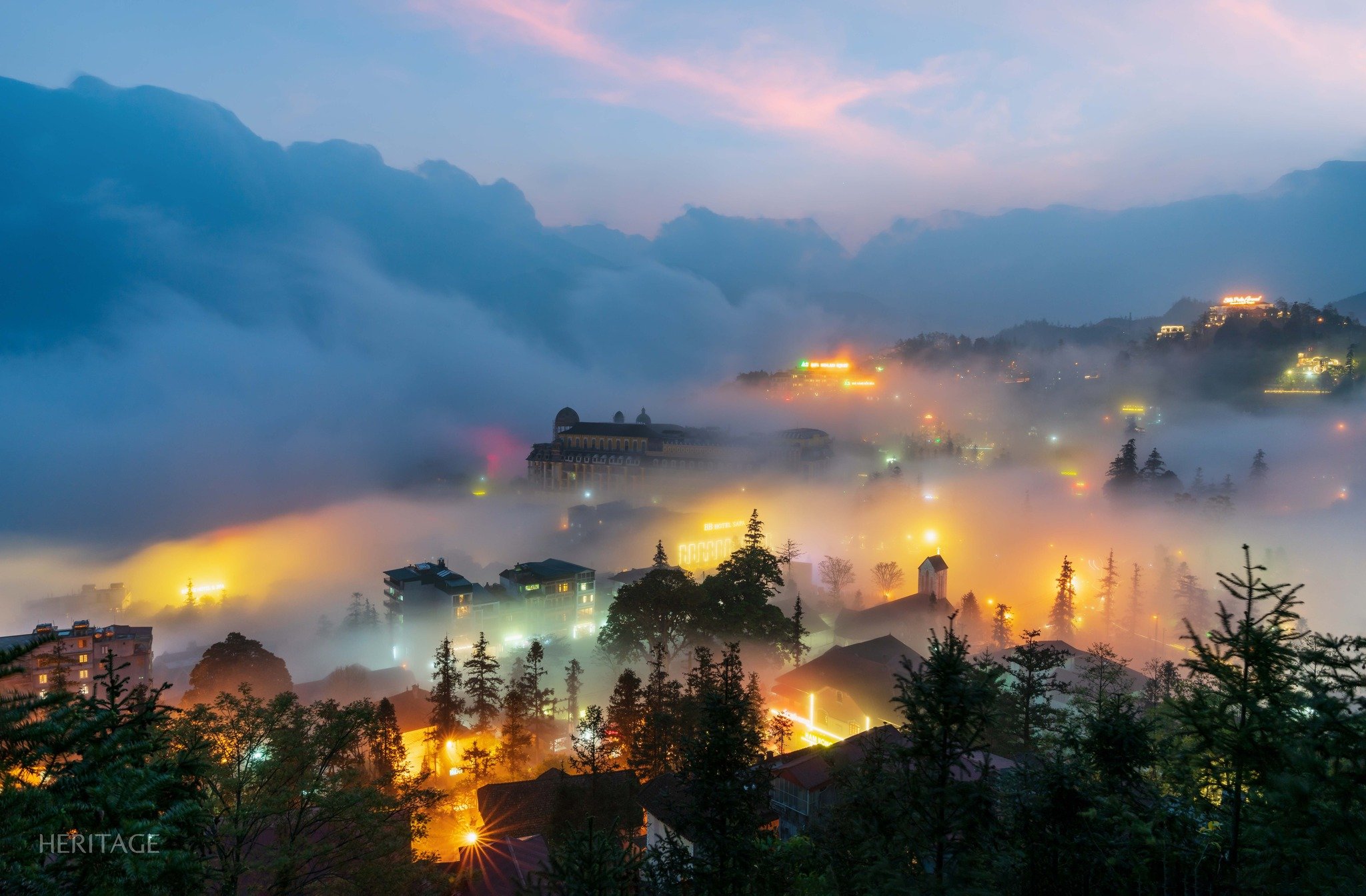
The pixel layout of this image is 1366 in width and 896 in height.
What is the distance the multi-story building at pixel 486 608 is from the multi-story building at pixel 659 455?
37.0 meters

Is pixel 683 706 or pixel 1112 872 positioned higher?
pixel 1112 872

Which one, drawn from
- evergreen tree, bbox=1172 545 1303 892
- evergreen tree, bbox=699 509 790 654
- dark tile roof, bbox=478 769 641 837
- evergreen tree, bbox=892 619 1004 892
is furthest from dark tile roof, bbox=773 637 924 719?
evergreen tree, bbox=892 619 1004 892

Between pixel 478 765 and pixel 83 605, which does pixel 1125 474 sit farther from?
pixel 83 605

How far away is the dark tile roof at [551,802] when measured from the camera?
18703 millimetres

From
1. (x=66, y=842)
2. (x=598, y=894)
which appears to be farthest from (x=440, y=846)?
(x=66, y=842)

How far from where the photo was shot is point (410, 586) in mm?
48844

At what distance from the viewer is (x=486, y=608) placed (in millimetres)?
48312

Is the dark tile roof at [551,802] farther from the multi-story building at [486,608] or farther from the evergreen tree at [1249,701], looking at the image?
the multi-story building at [486,608]

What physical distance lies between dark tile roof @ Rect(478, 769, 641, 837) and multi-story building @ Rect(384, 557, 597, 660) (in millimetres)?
26580

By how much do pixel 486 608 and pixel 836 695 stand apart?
96.1ft

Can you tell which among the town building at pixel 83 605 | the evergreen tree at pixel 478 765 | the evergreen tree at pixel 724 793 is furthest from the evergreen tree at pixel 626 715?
the town building at pixel 83 605

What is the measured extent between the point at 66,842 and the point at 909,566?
2741 inches

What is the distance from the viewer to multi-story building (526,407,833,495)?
8662cm

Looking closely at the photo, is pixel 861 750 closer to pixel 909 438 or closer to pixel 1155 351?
pixel 909 438
